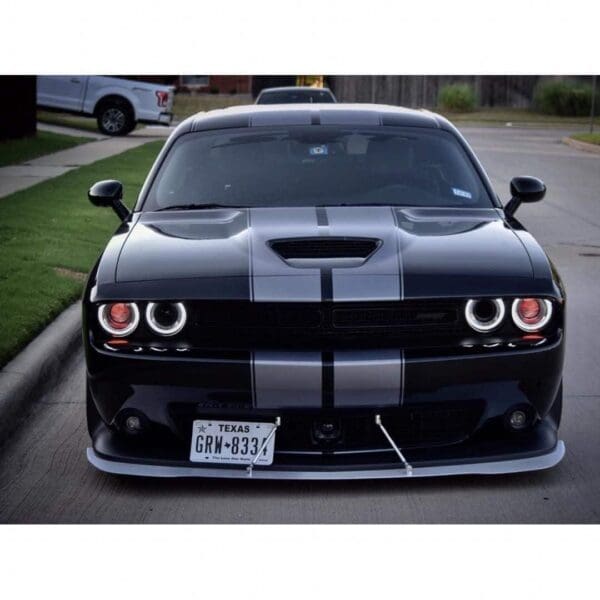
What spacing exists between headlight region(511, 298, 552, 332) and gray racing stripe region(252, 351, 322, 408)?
0.79 m

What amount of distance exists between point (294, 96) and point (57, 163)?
15.4ft

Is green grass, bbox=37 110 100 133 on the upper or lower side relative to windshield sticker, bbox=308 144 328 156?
lower

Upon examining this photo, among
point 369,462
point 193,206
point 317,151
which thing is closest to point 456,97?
point 317,151

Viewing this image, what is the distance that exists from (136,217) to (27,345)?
1611mm

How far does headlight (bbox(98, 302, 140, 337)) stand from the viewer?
14.7 feet

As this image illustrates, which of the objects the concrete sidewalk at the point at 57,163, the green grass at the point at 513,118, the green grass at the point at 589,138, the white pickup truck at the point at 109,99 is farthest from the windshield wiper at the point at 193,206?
the green grass at the point at 513,118

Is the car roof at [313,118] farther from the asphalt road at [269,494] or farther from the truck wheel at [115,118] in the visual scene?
the truck wheel at [115,118]

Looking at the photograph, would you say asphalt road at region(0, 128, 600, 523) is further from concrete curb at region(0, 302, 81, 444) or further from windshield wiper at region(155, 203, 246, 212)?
windshield wiper at region(155, 203, 246, 212)

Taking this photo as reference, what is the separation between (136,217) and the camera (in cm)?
553

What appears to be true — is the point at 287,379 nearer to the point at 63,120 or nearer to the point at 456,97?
the point at 63,120

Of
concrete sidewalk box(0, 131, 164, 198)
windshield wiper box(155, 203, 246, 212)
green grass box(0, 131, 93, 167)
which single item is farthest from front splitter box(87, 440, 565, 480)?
green grass box(0, 131, 93, 167)
